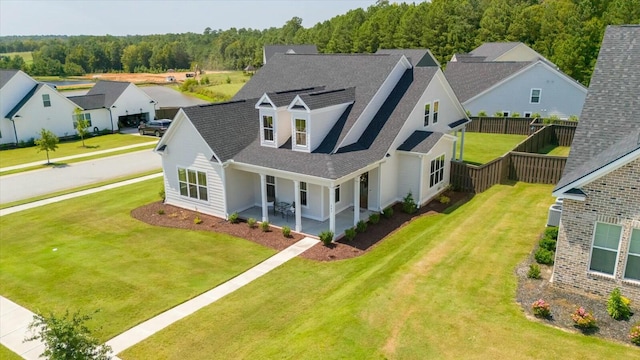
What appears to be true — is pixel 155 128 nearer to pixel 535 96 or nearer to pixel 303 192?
pixel 303 192

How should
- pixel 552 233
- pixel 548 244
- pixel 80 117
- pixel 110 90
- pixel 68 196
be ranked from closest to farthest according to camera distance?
pixel 548 244, pixel 552 233, pixel 68 196, pixel 80 117, pixel 110 90

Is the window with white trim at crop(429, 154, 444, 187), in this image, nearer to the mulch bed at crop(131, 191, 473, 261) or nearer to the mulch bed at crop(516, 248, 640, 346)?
the mulch bed at crop(131, 191, 473, 261)

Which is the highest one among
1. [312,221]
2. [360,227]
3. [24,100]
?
[24,100]

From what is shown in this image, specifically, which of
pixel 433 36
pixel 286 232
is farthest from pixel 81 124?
pixel 433 36

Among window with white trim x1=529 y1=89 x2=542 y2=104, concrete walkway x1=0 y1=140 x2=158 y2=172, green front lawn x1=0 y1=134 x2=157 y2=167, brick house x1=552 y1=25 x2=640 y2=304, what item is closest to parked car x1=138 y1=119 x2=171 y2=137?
green front lawn x1=0 y1=134 x2=157 y2=167

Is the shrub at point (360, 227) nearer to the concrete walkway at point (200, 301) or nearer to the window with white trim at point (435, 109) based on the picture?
the concrete walkway at point (200, 301)
